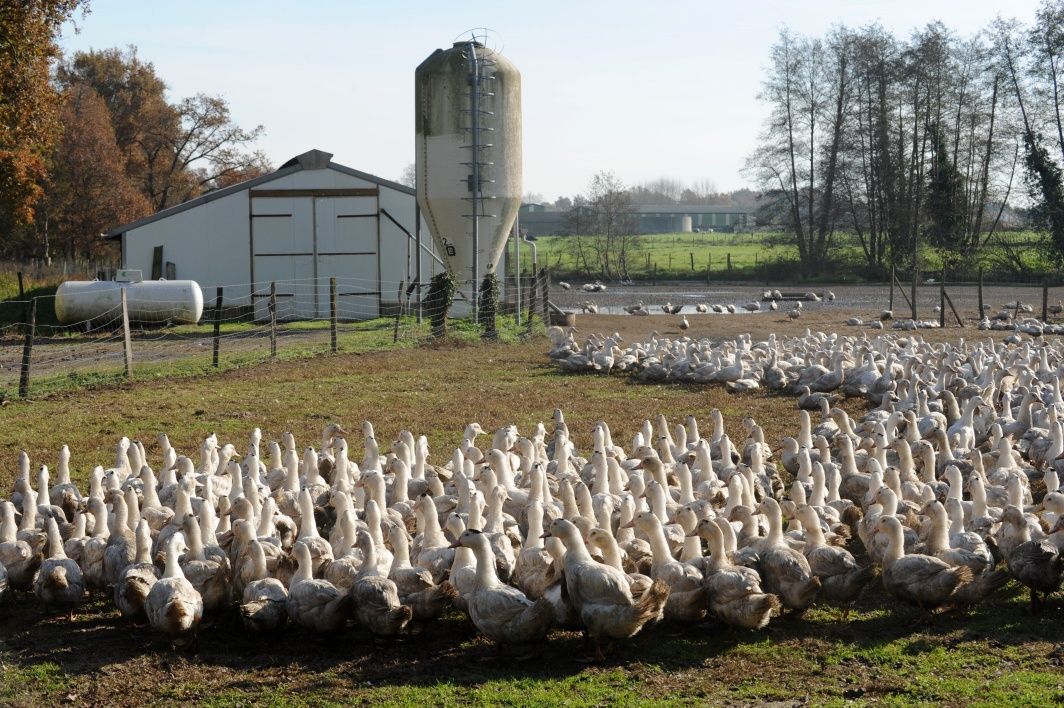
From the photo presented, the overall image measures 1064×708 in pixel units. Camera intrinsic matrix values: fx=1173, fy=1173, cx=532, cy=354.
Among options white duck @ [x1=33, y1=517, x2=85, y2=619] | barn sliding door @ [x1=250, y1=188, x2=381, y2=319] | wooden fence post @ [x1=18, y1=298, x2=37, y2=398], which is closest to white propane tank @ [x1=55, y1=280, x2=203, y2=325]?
barn sliding door @ [x1=250, y1=188, x2=381, y2=319]

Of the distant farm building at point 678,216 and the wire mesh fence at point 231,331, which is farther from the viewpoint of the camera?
the distant farm building at point 678,216

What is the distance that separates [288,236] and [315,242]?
882mm

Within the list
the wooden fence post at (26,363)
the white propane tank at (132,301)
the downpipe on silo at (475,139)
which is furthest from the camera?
the white propane tank at (132,301)

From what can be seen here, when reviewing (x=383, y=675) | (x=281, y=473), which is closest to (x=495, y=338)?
(x=281, y=473)

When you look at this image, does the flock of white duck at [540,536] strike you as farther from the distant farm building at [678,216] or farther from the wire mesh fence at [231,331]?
the distant farm building at [678,216]

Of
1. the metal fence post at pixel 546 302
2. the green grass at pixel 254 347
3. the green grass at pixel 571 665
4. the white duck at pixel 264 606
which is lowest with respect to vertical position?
the green grass at pixel 571 665

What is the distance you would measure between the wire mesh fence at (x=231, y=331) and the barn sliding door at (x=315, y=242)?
0.25ft

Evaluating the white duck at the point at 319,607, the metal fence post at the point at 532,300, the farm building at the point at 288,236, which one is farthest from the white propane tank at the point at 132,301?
the white duck at the point at 319,607

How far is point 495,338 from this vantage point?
2845 centimetres

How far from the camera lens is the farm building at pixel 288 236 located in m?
34.8

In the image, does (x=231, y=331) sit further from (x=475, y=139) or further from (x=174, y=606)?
(x=174, y=606)

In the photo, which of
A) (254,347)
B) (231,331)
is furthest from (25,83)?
(254,347)

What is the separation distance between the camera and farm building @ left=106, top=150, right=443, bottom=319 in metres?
34.8

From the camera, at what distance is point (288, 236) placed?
115ft
